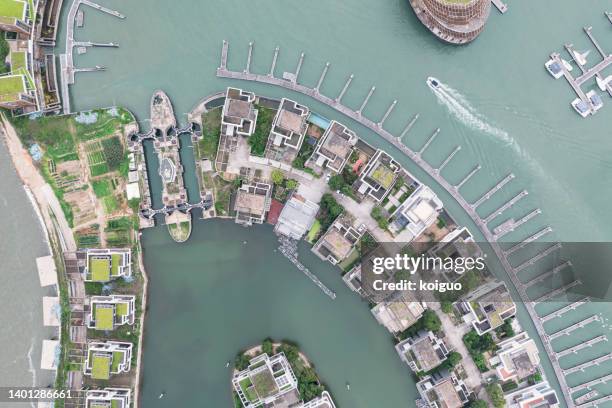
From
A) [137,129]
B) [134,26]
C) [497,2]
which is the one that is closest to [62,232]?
[137,129]

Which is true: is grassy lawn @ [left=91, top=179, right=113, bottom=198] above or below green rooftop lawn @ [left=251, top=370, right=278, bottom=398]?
above

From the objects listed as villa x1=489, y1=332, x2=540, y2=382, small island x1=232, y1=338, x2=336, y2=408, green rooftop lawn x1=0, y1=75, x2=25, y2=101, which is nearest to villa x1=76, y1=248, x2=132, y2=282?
small island x1=232, y1=338, x2=336, y2=408

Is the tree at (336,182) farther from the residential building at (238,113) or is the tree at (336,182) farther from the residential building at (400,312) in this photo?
the residential building at (400,312)

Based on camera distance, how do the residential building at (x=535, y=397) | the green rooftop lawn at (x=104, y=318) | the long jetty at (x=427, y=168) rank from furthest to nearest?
the long jetty at (x=427, y=168), the green rooftop lawn at (x=104, y=318), the residential building at (x=535, y=397)

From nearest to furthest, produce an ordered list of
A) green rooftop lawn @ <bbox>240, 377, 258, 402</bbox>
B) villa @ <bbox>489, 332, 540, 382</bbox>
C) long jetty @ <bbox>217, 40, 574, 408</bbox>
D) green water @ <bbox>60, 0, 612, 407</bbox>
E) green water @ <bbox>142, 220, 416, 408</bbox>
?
villa @ <bbox>489, 332, 540, 382</bbox>
green rooftop lawn @ <bbox>240, 377, 258, 402</bbox>
long jetty @ <bbox>217, 40, 574, 408</bbox>
green water @ <bbox>142, 220, 416, 408</bbox>
green water @ <bbox>60, 0, 612, 407</bbox>

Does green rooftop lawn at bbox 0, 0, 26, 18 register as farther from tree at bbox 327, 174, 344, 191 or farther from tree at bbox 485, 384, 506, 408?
tree at bbox 485, 384, 506, 408

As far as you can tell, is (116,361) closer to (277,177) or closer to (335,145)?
(277,177)

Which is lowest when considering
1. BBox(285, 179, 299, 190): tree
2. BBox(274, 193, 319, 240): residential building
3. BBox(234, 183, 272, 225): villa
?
BBox(274, 193, 319, 240): residential building

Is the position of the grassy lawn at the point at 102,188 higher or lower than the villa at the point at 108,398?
higher

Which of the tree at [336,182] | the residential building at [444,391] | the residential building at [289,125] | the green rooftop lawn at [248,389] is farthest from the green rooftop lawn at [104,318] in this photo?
the residential building at [444,391]
